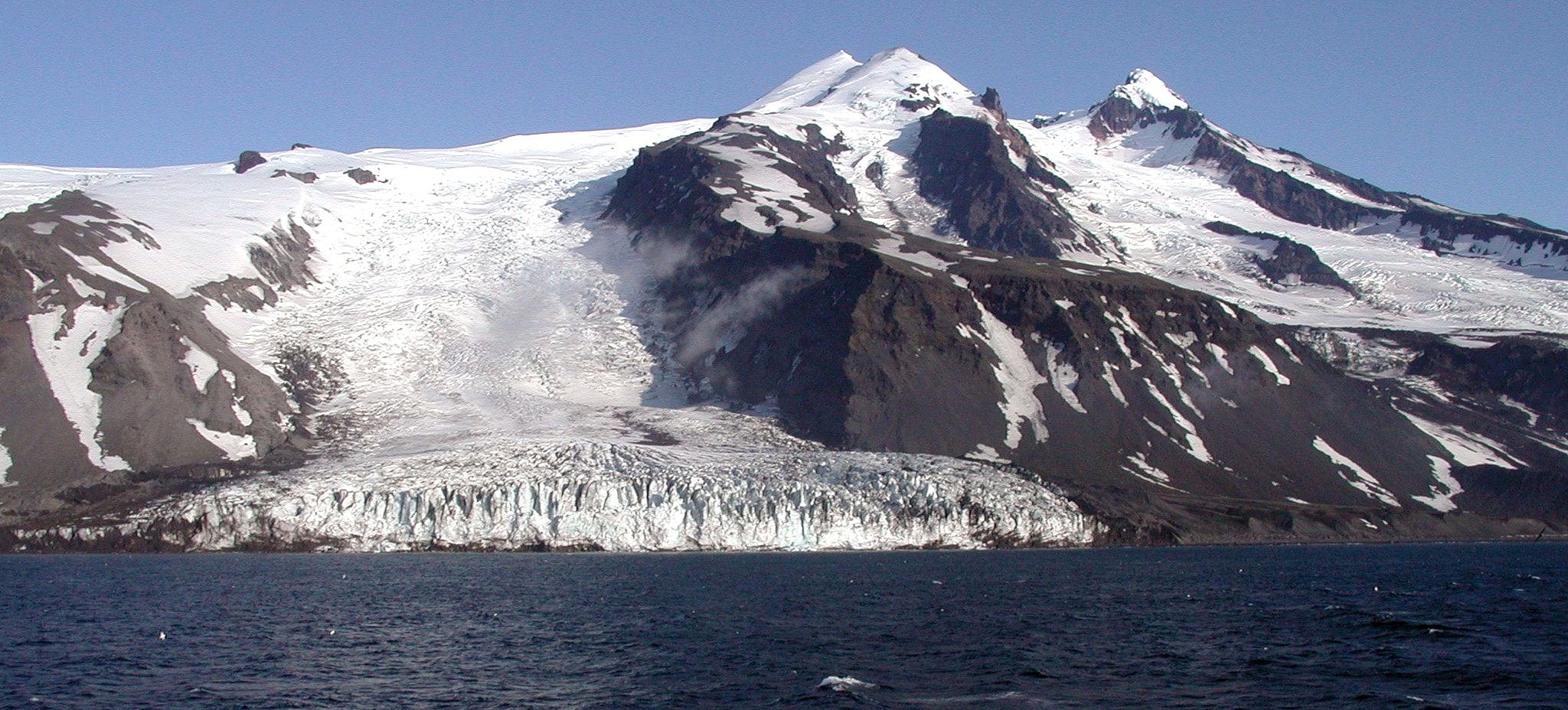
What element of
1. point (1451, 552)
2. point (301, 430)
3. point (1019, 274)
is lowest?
point (1451, 552)

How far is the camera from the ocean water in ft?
154

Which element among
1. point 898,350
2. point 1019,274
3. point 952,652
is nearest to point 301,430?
point 898,350

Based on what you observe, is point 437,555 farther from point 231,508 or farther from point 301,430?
point 301,430

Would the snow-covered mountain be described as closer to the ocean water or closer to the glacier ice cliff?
the glacier ice cliff

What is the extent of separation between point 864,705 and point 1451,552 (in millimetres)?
104749

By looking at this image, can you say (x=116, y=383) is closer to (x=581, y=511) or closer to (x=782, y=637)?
(x=581, y=511)

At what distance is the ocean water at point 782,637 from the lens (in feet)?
154

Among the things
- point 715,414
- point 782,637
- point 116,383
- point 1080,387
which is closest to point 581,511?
point 715,414

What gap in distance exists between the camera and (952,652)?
55594 millimetres

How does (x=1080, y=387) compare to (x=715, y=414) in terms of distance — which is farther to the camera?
(x=1080, y=387)

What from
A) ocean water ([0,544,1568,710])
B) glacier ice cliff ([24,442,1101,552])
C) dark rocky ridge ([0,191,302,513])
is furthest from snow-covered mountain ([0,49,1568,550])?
ocean water ([0,544,1568,710])

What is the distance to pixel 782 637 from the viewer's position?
61.0 m

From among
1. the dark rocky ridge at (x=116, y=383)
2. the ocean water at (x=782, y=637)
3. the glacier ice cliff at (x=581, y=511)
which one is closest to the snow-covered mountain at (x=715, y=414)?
the glacier ice cliff at (x=581, y=511)

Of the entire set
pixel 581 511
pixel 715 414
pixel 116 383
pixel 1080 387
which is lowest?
pixel 581 511
